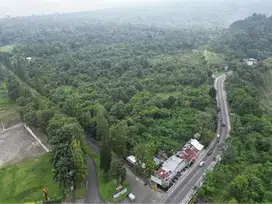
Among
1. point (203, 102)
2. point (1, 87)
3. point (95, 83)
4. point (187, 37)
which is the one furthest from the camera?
point (187, 37)

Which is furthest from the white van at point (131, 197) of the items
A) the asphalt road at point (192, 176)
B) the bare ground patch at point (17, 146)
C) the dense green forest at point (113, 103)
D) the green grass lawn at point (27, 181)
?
the bare ground patch at point (17, 146)

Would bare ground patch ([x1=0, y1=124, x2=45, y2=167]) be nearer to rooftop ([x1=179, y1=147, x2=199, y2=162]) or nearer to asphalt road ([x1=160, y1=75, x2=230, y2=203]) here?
asphalt road ([x1=160, y1=75, x2=230, y2=203])

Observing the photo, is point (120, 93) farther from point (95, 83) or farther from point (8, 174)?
point (8, 174)

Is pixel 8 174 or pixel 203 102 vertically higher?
pixel 203 102

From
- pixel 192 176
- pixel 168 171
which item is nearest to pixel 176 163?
pixel 168 171

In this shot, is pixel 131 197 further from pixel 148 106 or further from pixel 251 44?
pixel 251 44

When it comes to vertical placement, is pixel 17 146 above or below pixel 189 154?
below

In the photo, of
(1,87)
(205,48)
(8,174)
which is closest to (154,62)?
(205,48)

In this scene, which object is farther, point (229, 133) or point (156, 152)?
point (229, 133)
